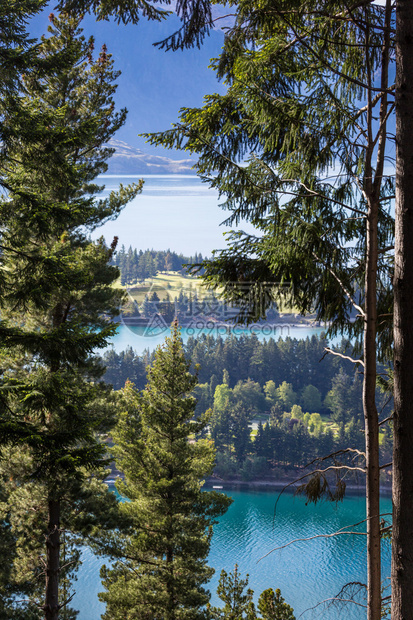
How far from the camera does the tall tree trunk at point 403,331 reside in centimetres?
207

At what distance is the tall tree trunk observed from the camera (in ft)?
6.78

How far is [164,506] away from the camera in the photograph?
9086 mm

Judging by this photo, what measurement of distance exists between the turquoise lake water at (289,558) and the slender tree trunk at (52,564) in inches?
634

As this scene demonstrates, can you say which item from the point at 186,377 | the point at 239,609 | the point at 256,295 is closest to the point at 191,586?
the point at 239,609

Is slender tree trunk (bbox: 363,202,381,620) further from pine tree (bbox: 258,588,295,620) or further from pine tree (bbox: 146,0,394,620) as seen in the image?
pine tree (bbox: 258,588,295,620)

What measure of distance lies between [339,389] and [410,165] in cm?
5708

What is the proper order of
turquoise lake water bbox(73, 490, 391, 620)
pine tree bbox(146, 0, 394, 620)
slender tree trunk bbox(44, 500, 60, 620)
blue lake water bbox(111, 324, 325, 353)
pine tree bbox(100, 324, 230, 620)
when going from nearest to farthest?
pine tree bbox(146, 0, 394, 620), slender tree trunk bbox(44, 500, 60, 620), pine tree bbox(100, 324, 230, 620), turquoise lake water bbox(73, 490, 391, 620), blue lake water bbox(111, 324, 325, 353)

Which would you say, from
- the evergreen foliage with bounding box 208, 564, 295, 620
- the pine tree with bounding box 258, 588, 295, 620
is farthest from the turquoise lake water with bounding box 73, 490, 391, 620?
the pine tree with bounding box 258, 588, 295, 620

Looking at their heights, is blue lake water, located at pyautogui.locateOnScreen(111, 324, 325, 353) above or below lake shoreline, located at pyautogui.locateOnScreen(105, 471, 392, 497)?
above

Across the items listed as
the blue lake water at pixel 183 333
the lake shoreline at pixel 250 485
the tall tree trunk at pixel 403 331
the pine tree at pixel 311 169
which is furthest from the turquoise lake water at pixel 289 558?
the blue lake water at pixel 183 333

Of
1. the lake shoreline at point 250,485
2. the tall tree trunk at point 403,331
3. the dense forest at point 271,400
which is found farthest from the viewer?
the dense forest at point 271,400

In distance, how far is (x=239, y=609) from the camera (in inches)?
392

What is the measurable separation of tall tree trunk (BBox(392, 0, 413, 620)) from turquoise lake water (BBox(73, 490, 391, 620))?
66.4 feet

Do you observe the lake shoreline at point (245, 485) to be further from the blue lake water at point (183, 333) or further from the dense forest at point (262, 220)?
the blue lake water at point (183, 333)
